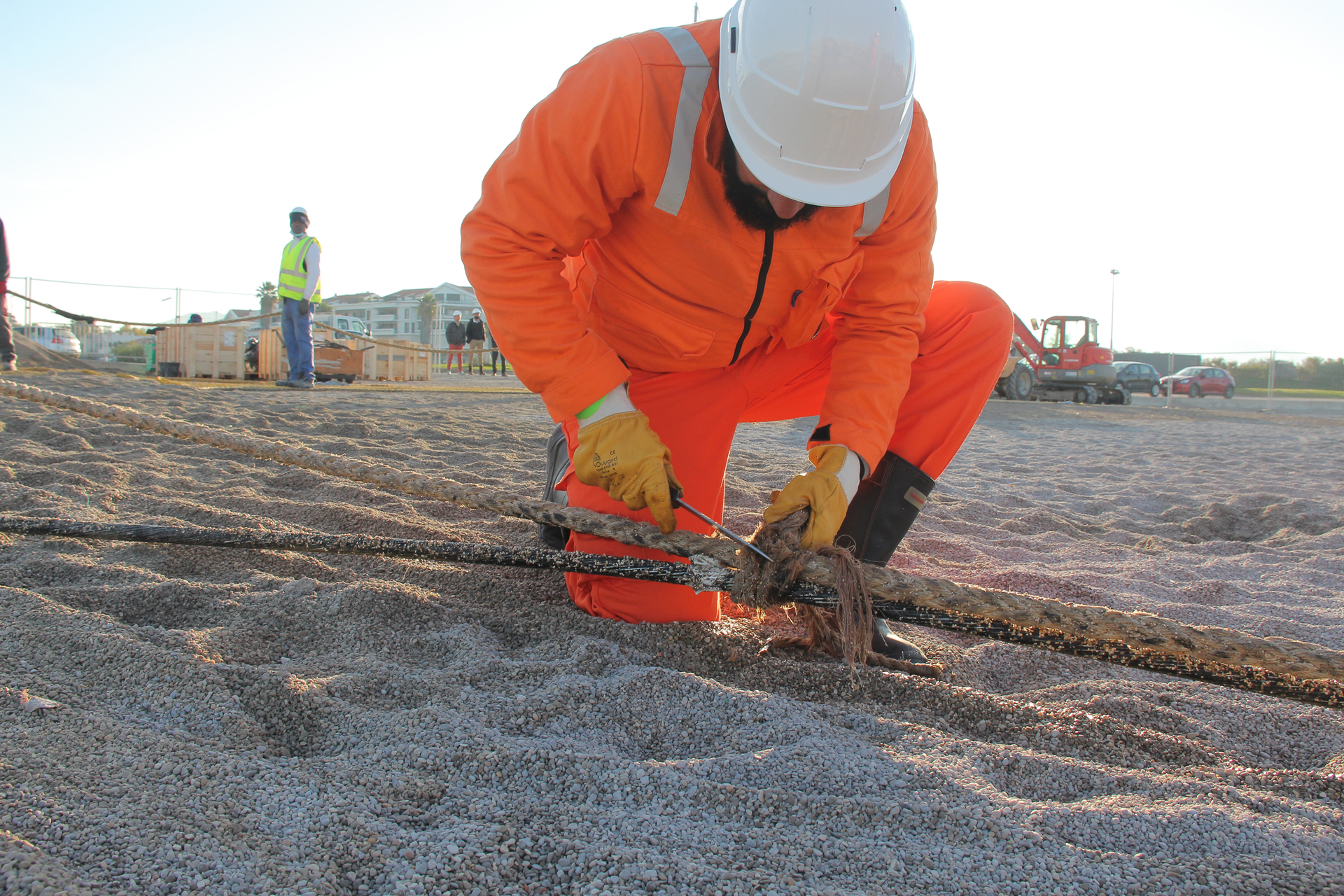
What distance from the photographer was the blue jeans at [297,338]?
7.28 meters

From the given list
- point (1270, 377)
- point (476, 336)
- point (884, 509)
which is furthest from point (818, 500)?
point (1270, 377)

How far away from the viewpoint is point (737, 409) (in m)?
2.05

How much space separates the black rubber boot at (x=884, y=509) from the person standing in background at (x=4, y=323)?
7.18m

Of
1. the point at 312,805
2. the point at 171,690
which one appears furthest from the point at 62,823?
the point at 171,690

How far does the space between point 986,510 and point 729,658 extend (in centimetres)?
209

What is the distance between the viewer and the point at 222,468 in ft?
9.62

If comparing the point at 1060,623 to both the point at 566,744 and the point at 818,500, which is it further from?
the point at 566,744

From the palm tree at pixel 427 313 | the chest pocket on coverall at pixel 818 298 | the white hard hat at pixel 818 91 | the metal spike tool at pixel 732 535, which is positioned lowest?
the metal spike tool at pixel 732 535

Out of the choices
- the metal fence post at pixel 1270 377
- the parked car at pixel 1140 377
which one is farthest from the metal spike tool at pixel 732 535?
the parked car at pixel 1140 377

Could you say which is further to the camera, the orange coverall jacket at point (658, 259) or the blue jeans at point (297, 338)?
the blue jeans at point (297, 338)

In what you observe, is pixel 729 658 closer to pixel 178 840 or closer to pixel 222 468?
pixel 178 840

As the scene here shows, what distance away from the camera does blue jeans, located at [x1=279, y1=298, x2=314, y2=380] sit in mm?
7281

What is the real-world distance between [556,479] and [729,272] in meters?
0.81

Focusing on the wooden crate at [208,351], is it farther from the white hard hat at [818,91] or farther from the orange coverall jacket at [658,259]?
the white hard hat at [818,91]
